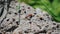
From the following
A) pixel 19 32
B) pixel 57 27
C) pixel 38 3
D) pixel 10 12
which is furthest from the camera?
pixel 38 3

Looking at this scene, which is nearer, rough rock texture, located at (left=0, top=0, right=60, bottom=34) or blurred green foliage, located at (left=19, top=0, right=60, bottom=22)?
Answer: rough rock texture, located at (left=0, top=0, right=60, bottom=34)

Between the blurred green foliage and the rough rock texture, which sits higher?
the blurred green foliage

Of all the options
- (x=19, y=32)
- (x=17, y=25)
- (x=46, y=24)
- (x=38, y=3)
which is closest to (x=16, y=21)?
(x=17, y=25)

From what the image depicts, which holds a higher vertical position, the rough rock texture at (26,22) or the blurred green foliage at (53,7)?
the blurred green foliage at (53,7)

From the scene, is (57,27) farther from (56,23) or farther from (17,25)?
(17,25)

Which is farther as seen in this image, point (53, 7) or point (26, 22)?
point (53, 7)

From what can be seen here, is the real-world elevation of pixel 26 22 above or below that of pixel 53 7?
below

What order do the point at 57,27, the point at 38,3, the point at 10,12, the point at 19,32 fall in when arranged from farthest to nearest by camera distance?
the point at 38,3 < the point at 10,12 < the point at 57,27 < the point at 19,32

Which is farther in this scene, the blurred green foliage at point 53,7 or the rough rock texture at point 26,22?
the blurred green foliage at point 53,7
